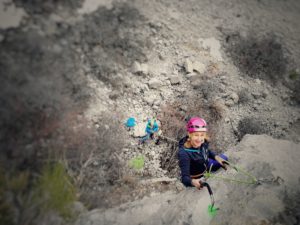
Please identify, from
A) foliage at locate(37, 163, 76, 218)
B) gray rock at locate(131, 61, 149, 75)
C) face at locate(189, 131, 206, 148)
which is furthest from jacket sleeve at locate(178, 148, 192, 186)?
gray rock at locate(131, 61, 149, 75)

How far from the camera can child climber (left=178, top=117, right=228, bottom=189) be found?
3760 millimetres

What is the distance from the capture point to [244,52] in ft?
21.3

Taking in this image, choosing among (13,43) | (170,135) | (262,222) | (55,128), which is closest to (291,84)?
(170,135)

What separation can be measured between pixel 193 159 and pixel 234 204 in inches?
33.0

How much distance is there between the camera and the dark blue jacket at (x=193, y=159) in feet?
12.4

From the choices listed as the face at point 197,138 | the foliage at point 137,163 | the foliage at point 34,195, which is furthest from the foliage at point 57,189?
the face at point 197,138

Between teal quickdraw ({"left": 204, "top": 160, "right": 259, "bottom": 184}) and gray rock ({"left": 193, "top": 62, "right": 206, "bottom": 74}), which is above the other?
gray rock ({"left": 193, "top": 62, "right": 206, "bottom": 74})

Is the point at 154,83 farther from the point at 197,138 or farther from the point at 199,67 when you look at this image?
the point at 197,138

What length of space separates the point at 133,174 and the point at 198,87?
7.89 ft

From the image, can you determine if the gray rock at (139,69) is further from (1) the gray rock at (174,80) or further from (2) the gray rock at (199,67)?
(2) the gray rock at (199,67)

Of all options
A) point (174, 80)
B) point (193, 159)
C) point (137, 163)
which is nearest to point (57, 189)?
point (137, 163)

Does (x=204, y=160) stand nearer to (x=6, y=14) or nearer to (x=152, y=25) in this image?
(x=152, y=25)

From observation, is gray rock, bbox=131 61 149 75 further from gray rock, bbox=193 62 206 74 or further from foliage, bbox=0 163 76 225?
foliage, bbox=0 163 76 225

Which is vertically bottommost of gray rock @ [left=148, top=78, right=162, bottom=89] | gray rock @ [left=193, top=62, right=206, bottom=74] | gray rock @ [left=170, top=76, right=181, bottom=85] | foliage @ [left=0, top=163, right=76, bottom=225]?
foliage @ [left=0, top=163, right=76, bottom=225]
